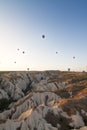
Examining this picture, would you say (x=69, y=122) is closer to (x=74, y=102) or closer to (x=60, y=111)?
(x=60, y=111)

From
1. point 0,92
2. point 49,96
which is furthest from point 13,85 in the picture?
point 49,96

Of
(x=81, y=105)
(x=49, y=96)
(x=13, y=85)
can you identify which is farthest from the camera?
(x=13, y=85)

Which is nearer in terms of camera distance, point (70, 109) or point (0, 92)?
point (70, 109)

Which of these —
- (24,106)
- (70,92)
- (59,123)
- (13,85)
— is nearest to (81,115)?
(59,123)

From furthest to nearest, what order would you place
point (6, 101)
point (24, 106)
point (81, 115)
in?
point (6, 101), point (24, 106), point (81, 115)

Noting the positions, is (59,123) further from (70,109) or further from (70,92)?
(70,92)

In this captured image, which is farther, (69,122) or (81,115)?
(81,115)

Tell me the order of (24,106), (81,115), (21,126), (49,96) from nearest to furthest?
(21,126) → (81,115) → (24,106) → (49,96)

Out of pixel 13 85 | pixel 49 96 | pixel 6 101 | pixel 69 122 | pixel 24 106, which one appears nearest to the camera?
pixel 69 122
